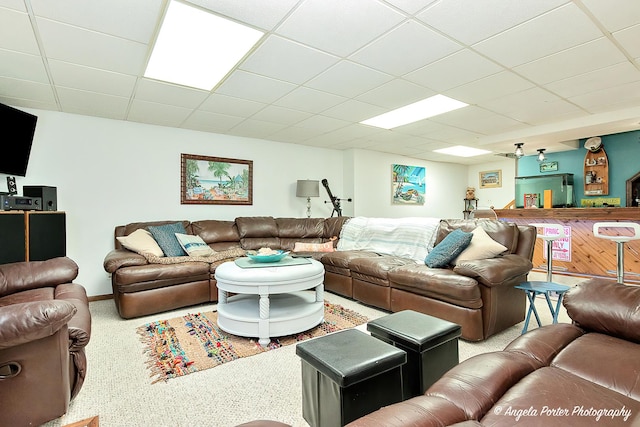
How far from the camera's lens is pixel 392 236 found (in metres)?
4.16

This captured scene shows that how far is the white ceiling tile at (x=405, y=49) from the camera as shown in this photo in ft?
7.20

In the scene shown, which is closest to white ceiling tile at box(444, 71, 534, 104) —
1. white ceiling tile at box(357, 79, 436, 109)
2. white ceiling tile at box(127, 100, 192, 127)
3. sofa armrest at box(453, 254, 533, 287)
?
white ceiling tile at box(357, 79, 436, 109)

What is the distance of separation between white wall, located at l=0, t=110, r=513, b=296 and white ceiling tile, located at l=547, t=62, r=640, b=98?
341cm

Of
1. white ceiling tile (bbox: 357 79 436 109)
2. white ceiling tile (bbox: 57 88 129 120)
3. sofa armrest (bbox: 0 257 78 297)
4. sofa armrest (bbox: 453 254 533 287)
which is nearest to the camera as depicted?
sofa armrest (bbox: 0 257 78 297)

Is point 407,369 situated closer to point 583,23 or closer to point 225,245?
point 583,23

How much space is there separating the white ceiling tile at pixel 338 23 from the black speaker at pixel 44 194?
9.93 ft

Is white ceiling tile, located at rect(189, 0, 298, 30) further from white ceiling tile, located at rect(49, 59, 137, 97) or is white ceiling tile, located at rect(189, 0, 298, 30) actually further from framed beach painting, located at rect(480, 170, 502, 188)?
framed beach painting, located at rect(480, 170, 502, 188)

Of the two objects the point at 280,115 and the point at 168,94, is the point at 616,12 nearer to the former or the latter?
the point at 280,115

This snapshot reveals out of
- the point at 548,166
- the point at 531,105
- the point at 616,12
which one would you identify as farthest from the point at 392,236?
the point at 548,166

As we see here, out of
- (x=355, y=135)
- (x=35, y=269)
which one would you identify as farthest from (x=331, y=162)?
(x=35, y=269)

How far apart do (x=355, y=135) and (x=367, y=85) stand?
2015mm

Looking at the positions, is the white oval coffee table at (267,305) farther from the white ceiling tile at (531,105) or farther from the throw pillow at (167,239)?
the white ceiling tile at (531,105)

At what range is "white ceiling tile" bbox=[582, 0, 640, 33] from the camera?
1.90 m

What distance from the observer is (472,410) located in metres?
0.93
